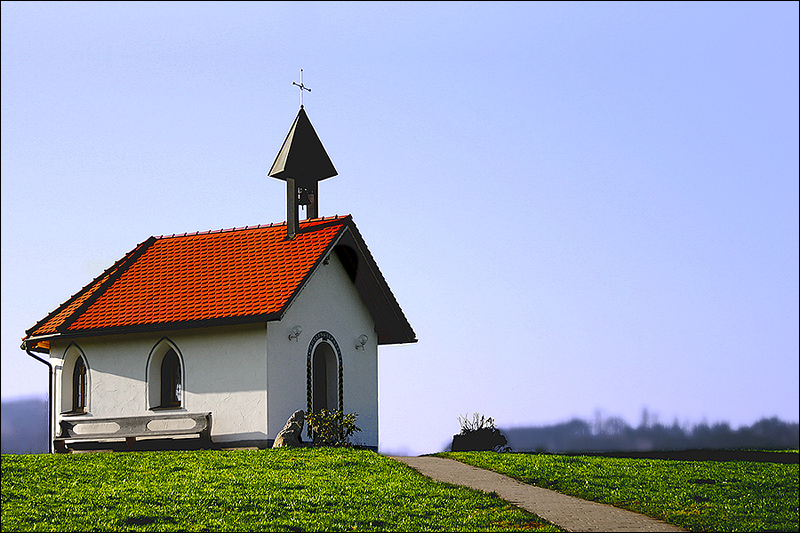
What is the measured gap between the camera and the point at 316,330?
26.0 metres

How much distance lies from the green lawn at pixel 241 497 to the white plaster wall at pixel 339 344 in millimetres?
3854

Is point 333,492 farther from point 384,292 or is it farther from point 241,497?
point 384,292

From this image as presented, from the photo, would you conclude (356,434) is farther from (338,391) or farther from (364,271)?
(364,271)

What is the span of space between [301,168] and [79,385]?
9042mm

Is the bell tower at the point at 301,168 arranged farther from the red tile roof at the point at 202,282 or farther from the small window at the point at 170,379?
the small window at the point at 170,379

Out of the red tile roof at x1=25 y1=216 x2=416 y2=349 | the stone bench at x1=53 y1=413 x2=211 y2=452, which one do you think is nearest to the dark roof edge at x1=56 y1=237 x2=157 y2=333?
the red tile roof at x1=25 y1=216 x2=416 y2=349

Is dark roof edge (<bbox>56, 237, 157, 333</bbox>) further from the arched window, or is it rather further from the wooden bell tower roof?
the wooden bell tower roof

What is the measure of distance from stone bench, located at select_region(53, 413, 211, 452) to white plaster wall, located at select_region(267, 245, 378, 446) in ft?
6.31

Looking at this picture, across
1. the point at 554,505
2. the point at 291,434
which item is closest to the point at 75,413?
the point at 291,434

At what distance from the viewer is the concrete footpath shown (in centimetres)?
1385

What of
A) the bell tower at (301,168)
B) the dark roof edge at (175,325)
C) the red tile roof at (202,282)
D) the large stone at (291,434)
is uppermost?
the bell tower at (301,168)

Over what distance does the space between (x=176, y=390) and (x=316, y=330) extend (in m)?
4.13

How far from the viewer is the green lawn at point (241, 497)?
46.2 ft

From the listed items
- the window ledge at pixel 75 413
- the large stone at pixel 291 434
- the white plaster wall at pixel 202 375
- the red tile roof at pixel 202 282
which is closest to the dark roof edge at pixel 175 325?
the red tile roof at pixel 202 282
